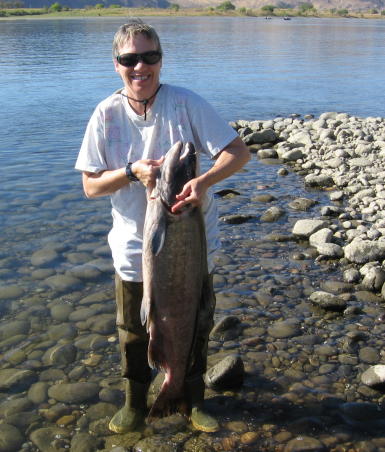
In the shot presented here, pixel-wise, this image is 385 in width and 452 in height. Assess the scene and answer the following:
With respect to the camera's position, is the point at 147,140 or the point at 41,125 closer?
the point at 147,140

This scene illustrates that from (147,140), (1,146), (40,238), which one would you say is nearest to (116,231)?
(147,140)

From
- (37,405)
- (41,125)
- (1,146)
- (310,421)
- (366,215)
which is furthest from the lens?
(41,125)

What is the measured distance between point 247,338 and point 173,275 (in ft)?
9.54

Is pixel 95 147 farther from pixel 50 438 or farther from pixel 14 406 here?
pixel 14 406

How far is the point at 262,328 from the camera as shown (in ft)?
22.4

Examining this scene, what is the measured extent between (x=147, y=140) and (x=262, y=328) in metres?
3.50

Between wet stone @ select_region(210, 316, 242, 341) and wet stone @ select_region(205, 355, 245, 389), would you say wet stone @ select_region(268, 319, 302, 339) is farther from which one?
wet stone @ select_region(205, 355, 245, 389)

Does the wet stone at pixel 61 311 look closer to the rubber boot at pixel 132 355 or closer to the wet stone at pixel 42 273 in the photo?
the wet stone at pixel 42 273

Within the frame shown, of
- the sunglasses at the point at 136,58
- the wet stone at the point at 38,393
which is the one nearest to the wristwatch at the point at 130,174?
the sunglasses at the point at 136,58

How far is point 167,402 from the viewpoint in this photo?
4305mm

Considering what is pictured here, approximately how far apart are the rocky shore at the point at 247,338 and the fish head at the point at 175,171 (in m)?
2.51

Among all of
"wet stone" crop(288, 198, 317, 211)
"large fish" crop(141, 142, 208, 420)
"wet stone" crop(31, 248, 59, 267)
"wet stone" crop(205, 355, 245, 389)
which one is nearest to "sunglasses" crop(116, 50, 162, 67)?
"large fish" crop(141, 142, 208, 420)

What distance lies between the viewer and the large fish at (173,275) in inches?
144

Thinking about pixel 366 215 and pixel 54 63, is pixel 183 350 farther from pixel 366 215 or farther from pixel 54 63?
pixel 54 63
